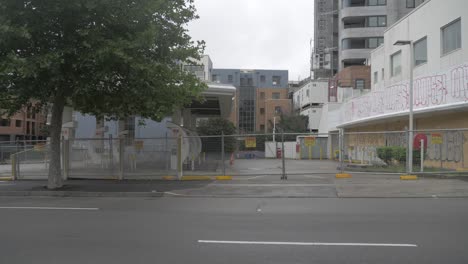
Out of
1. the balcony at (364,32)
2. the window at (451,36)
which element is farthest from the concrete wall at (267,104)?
the window at (451,36)

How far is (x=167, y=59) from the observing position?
1711cm

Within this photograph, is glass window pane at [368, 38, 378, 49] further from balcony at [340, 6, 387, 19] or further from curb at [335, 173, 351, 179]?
curb at [335, 173, 351, 179]

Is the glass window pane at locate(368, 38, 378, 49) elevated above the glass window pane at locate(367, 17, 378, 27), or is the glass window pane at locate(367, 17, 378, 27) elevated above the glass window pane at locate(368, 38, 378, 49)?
the glass window pane at locate(367, 17, 378, 27)

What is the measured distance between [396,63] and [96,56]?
22328mm

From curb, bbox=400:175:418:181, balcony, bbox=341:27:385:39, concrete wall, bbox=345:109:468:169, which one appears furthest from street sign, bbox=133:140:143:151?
balcony, bbox=341:27:385:39

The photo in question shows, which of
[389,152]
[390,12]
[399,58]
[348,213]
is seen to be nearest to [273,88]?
[390,12]

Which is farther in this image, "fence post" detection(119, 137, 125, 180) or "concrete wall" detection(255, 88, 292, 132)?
"concrete wall" detection(255, 88, 292, 132)

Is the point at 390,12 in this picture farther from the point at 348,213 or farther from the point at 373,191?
the point at 348,213

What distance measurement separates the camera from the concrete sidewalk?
15.1m

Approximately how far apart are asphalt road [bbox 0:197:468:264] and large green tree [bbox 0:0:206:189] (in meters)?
4.33

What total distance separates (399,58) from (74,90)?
21.9m

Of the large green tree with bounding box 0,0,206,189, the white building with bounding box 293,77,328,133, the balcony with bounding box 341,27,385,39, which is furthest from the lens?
the white building with bounding box 293,77,328,133

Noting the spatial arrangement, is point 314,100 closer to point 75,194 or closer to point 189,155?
point 189,155

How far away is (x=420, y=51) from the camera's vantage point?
89.1ft
